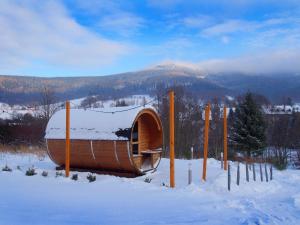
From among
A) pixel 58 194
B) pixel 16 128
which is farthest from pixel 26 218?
pixel 16 128

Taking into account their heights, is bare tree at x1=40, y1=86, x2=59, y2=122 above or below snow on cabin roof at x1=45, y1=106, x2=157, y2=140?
above

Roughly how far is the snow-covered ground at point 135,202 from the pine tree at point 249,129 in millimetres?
24442

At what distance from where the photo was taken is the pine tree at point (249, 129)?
38125 mm

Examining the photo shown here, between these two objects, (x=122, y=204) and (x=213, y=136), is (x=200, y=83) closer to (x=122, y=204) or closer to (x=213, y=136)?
(x=213, y=136)

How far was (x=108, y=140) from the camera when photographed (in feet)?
45.8

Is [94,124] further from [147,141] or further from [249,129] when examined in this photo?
[249,129]

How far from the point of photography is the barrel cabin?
543 inches

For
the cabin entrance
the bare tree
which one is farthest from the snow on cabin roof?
the bare tree

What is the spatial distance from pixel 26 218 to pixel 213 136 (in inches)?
1737

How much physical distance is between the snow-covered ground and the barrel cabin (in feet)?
3.10

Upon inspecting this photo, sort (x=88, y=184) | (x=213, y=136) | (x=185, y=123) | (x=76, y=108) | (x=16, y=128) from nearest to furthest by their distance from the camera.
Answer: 1. (x=88, y=184)
2. (x=76, y=108)
3. (x=16, y=128)
4. (x=185, y=123)
5. (x=213, y=136)

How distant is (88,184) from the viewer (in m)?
11.9

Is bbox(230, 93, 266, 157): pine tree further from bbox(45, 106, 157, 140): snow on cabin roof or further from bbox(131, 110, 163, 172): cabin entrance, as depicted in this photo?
bbox(45, 106, 157, 140): snow on cabin roof

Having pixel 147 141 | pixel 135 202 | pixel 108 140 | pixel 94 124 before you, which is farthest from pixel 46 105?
pixel 135 202
